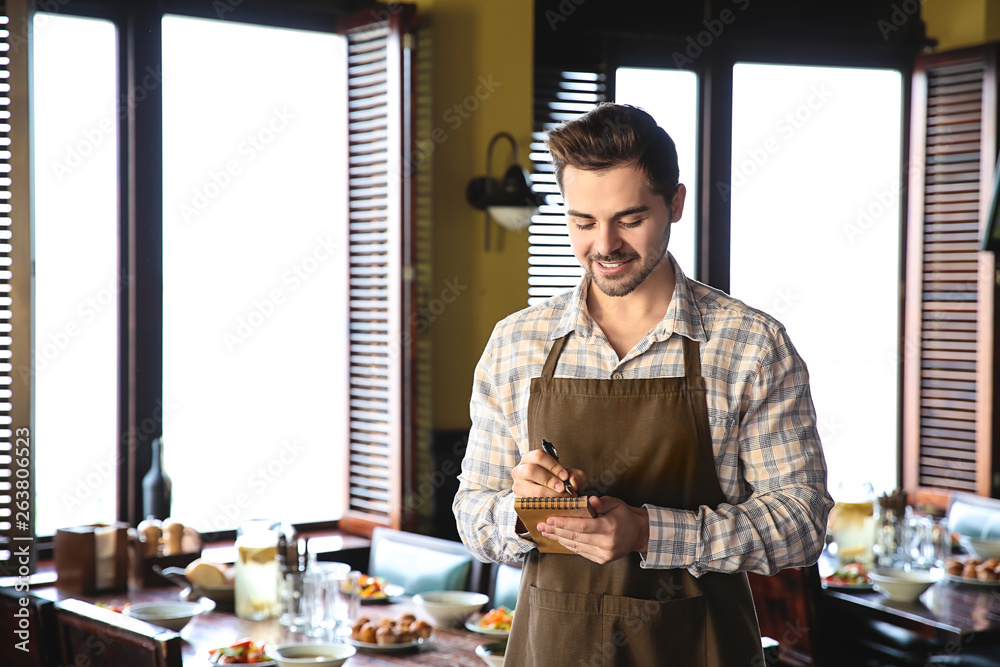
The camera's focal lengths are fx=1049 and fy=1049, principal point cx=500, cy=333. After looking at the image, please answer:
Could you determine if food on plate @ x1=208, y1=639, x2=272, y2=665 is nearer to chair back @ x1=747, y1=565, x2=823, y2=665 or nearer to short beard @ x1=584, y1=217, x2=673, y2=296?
short beard @ x1=584, y1=217, x2=673, y2=296

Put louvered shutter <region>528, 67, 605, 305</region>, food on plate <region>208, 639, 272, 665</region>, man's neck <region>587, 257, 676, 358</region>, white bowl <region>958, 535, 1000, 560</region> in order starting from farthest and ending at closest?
louvered shutter <region>528, 67, 605, 305</region> < white bowl <region>958, 535, 1000, 560</region> < food on plate <region>208, 639, 272, 665</region> < man's neck <region>587, 257, 676, 358</region>

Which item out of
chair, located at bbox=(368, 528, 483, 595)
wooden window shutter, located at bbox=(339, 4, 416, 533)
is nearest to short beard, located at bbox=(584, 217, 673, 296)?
chair, located at bbox=(368, 528, 483, 595)

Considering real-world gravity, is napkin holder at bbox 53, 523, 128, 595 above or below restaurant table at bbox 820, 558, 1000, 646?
above

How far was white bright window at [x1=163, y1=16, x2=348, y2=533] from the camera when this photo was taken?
4012 mm

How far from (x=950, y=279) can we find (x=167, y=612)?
12.8ft

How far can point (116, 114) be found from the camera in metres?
3.91

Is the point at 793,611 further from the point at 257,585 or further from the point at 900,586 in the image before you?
the point at 257,585

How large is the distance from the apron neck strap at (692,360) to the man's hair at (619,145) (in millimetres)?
229

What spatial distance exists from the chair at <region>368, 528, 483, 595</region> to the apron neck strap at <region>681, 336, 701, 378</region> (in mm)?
1610

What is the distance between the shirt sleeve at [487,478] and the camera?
166 cm

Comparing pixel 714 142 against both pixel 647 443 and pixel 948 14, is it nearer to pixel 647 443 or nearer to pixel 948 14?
pixel 948 14

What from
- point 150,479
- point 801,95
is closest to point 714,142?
point 801,95

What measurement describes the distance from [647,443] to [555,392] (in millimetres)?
169

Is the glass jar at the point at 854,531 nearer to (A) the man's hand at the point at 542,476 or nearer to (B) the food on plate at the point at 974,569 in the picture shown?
(B) the food on plate at the point at 974,569
